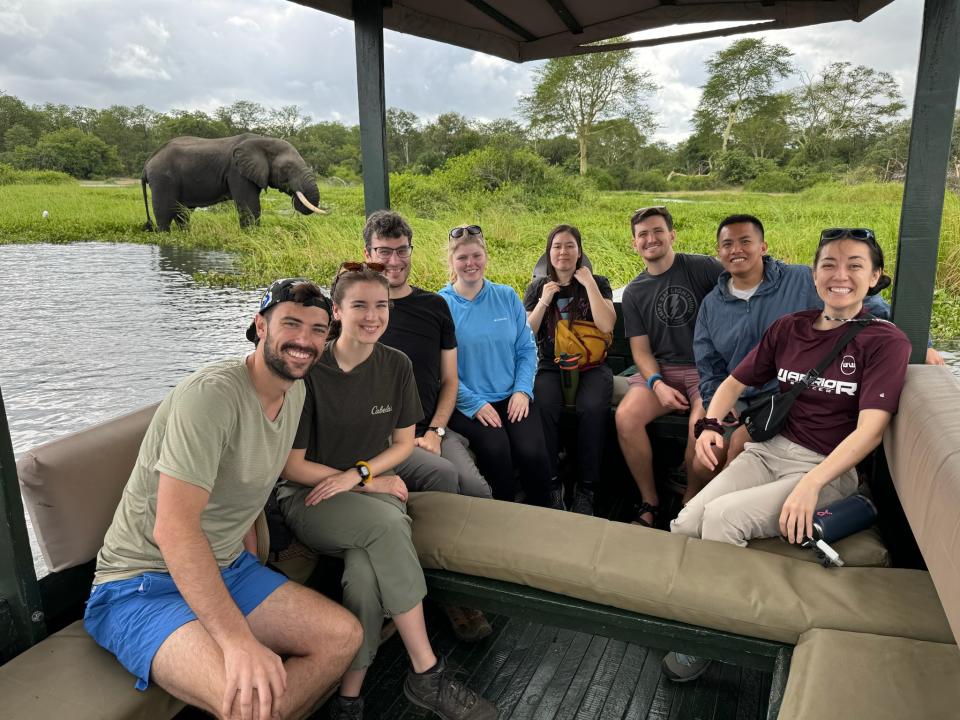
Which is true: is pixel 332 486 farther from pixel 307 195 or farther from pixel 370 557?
pixel 307 195

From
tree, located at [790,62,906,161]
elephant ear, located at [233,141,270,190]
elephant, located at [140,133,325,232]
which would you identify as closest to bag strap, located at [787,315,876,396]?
elephant, located at [140,133,325,232]

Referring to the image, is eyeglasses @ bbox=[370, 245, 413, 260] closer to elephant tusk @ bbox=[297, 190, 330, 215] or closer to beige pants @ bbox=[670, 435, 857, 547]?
beige pants @ bbox=[670, 435, 857, 547]

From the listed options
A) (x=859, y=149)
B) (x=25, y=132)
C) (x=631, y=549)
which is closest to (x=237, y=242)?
(x=25, y=132)

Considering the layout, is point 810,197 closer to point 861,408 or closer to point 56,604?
point 861,408

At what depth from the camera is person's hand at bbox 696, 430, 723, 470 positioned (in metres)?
1.94

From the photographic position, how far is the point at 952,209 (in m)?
7.62

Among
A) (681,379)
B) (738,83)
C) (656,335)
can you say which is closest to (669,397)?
(681,379)

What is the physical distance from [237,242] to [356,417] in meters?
5.85

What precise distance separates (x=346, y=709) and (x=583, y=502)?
1.15 metres

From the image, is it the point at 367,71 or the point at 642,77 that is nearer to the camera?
→ the point at 367,71

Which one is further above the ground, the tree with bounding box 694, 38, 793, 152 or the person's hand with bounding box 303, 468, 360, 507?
the tree with bounding box 694, 38, 793, 152

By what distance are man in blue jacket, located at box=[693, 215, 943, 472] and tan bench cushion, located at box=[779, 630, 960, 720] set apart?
3.29 ft

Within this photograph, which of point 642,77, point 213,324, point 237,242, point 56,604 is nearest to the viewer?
point 56,604

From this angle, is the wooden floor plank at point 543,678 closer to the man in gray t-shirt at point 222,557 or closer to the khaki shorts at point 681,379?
the man in gray t-shirt at point 222,557
